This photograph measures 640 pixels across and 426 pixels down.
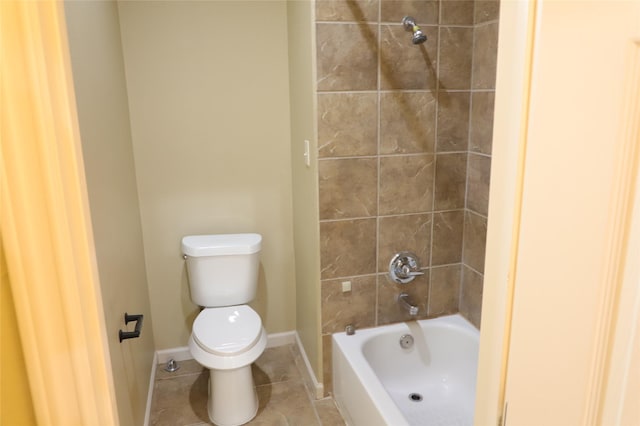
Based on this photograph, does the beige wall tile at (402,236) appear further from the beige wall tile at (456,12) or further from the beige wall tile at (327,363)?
the beige wall tile at (456,12)

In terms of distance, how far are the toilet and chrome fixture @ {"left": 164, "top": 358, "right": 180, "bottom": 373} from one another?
1.27 ft

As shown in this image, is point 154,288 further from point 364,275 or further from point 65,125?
point 65,125

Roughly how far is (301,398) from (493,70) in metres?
1.92

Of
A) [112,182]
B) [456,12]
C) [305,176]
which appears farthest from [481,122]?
[112,182]

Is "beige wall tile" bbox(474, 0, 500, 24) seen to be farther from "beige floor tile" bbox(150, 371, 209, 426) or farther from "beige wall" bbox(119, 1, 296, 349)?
"beige floor tile" bbox(150, 371, 209, 426)

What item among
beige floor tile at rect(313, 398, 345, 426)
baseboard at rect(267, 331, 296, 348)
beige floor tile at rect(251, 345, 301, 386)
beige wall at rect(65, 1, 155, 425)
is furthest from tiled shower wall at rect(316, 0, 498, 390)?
beige wall at rect(65, 1, 155, 425)

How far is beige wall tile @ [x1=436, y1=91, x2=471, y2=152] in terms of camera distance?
2.18 metres

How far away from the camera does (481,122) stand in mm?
2139

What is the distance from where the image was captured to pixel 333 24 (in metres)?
1.98

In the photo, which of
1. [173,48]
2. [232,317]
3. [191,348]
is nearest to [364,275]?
[232,317]

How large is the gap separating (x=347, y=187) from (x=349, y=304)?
613 mm

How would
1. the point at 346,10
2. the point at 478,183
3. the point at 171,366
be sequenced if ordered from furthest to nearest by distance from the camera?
the point at 171,366 → the point at 478,183 → the point at 346,10

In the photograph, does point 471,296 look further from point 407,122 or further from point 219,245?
point 219,245

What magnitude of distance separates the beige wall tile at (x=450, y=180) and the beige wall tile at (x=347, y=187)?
13.2 inches
